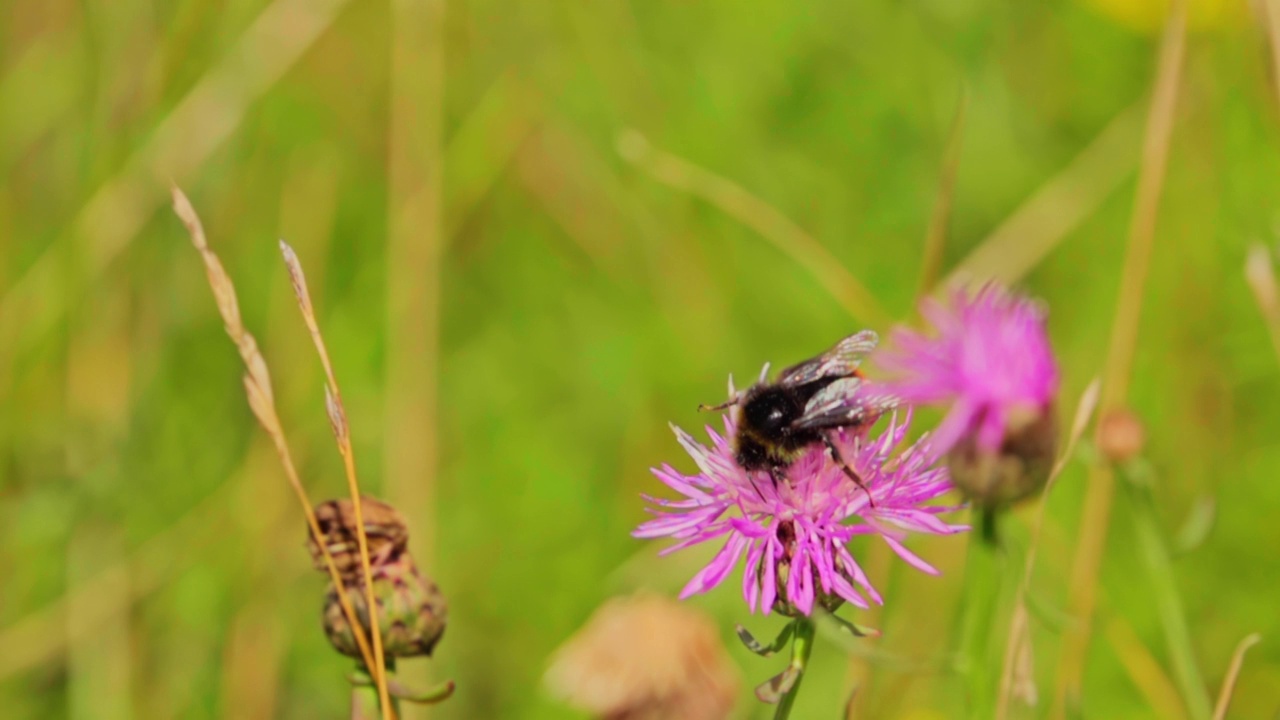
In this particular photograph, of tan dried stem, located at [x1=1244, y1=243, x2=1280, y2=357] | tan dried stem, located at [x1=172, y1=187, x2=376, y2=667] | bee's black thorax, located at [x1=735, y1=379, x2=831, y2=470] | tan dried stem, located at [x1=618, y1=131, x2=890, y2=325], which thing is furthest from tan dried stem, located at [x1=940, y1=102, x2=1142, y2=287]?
tan dried stem, located at [x1=172, y1=187, x2=376, y2=667]

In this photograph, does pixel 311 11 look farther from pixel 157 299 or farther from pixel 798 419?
pixel 798 419

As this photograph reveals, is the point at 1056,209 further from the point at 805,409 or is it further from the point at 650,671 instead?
the point at 805,409

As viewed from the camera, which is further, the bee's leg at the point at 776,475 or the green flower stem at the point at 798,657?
the bee's leg at the point at 776,475

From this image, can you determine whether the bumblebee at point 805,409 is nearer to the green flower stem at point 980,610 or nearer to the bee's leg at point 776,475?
the bee's leg at point 776,475

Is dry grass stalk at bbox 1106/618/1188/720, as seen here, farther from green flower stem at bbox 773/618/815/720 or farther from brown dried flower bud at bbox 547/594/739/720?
green flower stem at bbox 773/618/815/720

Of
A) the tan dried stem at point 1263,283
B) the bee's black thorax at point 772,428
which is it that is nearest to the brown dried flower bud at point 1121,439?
the tan dried stem at point 1263,283

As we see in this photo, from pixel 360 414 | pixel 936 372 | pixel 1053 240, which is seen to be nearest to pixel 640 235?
pixel 360 414

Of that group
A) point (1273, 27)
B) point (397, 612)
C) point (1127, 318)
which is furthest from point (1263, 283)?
point (397, 612)
